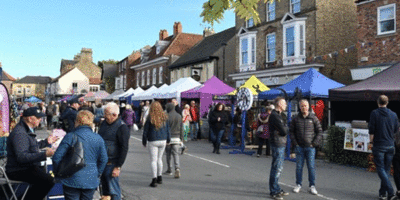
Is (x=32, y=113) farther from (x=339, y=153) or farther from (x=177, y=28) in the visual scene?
(x=177, y=28)

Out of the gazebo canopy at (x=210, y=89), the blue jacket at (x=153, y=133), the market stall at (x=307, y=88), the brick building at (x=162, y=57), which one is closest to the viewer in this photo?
the blue jacket at (x=153, y=133)

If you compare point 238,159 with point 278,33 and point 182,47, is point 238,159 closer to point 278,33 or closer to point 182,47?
point 278,33

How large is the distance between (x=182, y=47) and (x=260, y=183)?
1333 inches

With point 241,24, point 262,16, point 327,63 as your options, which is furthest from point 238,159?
point 241,24

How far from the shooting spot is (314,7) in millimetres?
19438

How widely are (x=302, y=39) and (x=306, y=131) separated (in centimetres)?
1487

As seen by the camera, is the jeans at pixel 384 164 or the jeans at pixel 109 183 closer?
the jeans at pixel 109 183

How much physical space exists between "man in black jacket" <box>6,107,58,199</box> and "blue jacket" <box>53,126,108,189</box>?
2.94ft

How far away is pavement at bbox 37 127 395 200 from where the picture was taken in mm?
6445

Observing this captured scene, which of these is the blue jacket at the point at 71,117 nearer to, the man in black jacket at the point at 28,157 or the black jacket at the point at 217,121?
the man in black jacket at the point at 28,157

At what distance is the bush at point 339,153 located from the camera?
9719 mm

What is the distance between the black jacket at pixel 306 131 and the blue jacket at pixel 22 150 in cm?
457

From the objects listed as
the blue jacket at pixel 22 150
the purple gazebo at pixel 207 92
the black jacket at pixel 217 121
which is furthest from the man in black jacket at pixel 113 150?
the purple gazebo at pixel 207 92

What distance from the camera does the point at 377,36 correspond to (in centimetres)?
1587
